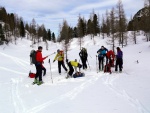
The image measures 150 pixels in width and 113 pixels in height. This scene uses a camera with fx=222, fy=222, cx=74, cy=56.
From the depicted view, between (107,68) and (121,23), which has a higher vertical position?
→ (121,23)

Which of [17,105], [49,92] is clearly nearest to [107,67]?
[49,92]

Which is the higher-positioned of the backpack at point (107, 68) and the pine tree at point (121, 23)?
the pine tree at point (121, 23)

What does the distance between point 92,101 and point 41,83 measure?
5323mm

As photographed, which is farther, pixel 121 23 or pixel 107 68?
pixel 121 23

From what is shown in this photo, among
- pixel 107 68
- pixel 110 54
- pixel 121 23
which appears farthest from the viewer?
pixel 121 23

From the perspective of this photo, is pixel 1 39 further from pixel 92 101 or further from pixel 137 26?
pixel 92 101

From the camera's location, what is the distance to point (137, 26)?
62.8 meters

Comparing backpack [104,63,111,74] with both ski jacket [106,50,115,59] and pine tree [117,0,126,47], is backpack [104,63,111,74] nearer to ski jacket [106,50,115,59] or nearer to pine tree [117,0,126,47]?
ski jacket [106,50,115,59]

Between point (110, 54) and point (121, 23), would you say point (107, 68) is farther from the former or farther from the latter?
point (121, 23)

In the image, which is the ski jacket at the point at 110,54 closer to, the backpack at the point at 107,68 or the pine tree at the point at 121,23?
the backpack at the point at 107,68

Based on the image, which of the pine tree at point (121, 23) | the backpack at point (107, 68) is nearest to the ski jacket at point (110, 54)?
the backpack at point (107, 68)

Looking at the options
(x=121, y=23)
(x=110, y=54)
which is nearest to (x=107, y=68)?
(x=110, y=54)

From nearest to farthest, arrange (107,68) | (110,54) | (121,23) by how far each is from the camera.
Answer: (107,68), (110,54), (121,23)

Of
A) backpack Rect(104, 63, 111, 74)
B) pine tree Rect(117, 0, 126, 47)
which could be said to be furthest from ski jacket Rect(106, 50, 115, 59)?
pine tree Rect(117, 0, 126, 47)
